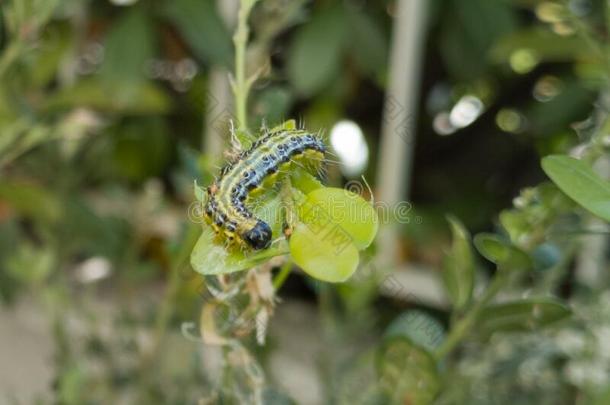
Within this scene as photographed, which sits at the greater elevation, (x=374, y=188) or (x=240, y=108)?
(x=240, y=108)

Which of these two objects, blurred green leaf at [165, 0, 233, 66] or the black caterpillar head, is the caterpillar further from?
blurred green leaf at [165, 0, 233, 66]

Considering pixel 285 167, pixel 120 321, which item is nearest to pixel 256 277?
pixel 285 167

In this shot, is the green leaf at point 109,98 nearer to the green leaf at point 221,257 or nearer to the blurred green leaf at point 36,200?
the blurred green leaf at point 36,200

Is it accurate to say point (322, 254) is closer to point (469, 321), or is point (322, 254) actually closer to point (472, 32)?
point (469, 321)

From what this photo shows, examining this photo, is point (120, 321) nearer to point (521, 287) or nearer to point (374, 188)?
point (521, 287)

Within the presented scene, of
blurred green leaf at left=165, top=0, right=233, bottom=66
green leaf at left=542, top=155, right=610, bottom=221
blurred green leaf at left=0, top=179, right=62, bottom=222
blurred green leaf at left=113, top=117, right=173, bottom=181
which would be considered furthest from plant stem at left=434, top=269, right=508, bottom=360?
blurred green leaf at left=113, top=117, right=173, bottom=181

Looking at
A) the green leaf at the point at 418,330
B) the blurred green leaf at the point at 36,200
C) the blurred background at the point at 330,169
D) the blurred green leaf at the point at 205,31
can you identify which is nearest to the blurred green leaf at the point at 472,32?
the blurred background at the point at 330,169
